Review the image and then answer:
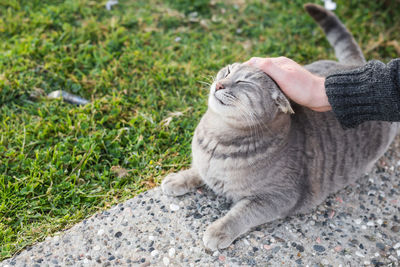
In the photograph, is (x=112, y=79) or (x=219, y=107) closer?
(x=219, y=107)

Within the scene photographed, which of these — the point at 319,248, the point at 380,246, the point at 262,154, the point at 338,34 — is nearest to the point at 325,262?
the point at 319,248

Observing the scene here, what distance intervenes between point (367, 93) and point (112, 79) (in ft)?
6.84

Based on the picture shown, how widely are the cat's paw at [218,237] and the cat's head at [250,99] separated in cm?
65

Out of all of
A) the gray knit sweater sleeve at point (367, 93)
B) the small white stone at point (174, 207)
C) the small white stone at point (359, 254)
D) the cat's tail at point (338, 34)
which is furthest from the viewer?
the cat's tail at point (338, 34)

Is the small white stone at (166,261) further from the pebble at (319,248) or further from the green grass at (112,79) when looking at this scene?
the pebble at (319,248)

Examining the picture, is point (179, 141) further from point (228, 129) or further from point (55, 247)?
point (55, 247)

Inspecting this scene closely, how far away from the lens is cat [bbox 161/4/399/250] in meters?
2.33

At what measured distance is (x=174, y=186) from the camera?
2.64m

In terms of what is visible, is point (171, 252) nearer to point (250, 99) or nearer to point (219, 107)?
point (219, 107)

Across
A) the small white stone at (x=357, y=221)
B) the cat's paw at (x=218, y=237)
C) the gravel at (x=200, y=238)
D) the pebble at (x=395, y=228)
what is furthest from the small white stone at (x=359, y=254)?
the cat's paw at (x=218, y=237)

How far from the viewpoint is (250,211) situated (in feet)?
7.96

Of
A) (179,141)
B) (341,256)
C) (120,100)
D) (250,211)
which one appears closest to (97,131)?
(120,100)

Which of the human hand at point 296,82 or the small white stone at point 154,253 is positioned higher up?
the human hand at point 296,82

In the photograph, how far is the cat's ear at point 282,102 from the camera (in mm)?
2268
